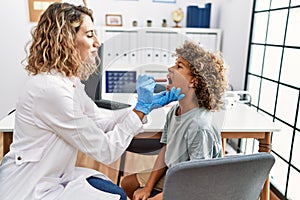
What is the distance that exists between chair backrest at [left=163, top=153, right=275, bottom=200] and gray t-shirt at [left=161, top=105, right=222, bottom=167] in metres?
0.26

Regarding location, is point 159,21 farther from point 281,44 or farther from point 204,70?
point 204,70

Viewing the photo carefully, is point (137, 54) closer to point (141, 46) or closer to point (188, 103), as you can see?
point (141, 46)

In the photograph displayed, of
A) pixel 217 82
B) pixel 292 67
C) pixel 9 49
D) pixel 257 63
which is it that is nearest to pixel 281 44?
pixel 292 67

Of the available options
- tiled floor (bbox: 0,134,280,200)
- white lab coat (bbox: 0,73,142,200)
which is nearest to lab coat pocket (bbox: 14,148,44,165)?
white lab coat (bbox: 0,73,142,200)

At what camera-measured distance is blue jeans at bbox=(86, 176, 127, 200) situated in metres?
1.18

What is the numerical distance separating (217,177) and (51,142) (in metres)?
0.62

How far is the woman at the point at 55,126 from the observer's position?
3.43 ft

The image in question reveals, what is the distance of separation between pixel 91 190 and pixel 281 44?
5.69 feet

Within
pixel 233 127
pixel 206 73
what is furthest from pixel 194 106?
pixel 233 127

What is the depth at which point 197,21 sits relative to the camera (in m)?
3.11

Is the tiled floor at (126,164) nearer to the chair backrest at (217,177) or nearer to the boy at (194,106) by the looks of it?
the boy at (194,106)

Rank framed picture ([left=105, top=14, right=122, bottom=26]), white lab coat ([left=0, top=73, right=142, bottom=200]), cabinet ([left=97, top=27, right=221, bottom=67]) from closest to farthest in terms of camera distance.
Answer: white lab coat ([left=0, top=73, right=142, bottom=200]) → cabinet ([left=97, top=27, right=221, bottom=67]) → framed picture ([left=105, top=14, right=122, bottom=26])

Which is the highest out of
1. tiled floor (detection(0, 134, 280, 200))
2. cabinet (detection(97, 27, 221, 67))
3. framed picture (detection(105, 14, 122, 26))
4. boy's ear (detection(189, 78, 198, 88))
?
framed picture (detection(105, 14, 122, 26))

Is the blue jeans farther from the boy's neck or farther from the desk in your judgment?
the boy's neck
